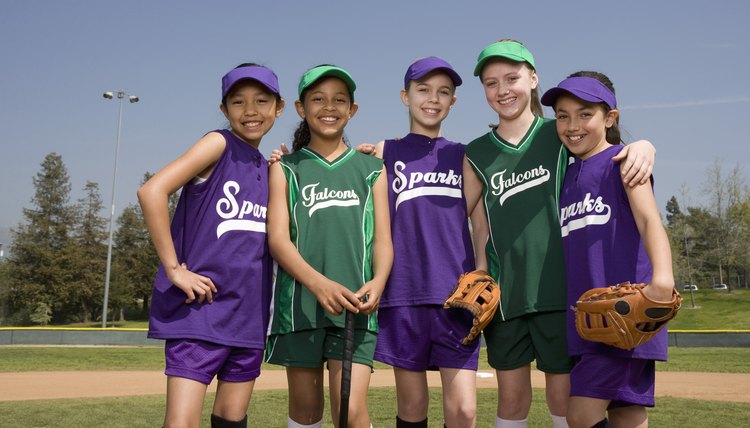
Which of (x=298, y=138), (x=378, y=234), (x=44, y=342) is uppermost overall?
(x=298, y=138)

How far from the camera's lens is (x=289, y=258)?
10.1 feet

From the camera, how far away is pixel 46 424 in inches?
252

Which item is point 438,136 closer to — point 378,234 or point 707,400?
point 378,234

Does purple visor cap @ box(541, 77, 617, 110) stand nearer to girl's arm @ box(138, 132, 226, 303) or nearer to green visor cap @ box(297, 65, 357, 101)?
green visor cap @ box(297, 65, 357, 101)

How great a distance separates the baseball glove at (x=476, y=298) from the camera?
120 inches

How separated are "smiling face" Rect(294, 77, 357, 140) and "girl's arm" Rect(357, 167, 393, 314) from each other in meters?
0.37

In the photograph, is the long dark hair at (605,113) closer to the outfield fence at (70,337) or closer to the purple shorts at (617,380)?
the purple shorts at (617,380)

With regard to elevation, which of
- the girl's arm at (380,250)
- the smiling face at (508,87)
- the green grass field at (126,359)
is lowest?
the green grass field at (126,359)

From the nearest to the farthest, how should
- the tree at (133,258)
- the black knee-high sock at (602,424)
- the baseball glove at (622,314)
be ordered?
the baseball glove at (622,314) → the black knee-high sock at (602,424) → the tree at (133,258)

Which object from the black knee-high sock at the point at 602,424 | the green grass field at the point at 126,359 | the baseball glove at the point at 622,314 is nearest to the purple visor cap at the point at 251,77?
the baseball glove at the point at 622,314

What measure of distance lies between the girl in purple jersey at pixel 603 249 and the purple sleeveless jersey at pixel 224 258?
4.99 feet

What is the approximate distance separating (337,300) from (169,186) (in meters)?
0.93

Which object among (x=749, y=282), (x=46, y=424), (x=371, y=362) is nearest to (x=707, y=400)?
(x=371, y=362)

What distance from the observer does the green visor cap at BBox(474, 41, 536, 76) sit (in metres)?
3.43
